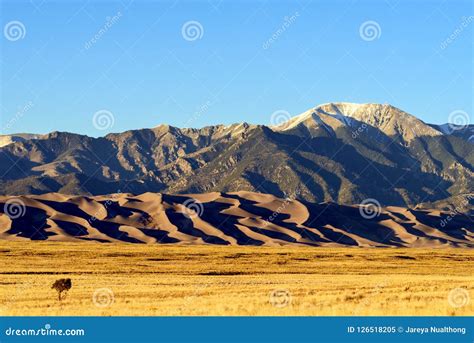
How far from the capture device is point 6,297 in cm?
4372

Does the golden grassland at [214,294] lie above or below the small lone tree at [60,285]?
below

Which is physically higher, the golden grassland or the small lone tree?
the small lone tree

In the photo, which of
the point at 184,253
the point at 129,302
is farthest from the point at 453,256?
the point at 129,302

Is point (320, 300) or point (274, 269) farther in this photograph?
point (274, 269)

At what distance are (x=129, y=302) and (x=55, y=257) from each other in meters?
63.5

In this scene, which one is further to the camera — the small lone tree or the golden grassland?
the small lone tree

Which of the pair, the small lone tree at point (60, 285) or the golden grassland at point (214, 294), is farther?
the small lone tree at point (60, 285)

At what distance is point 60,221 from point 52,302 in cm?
15598

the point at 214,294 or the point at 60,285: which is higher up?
the point at 60,285

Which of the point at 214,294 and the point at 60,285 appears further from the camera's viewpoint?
the point at 214,294
